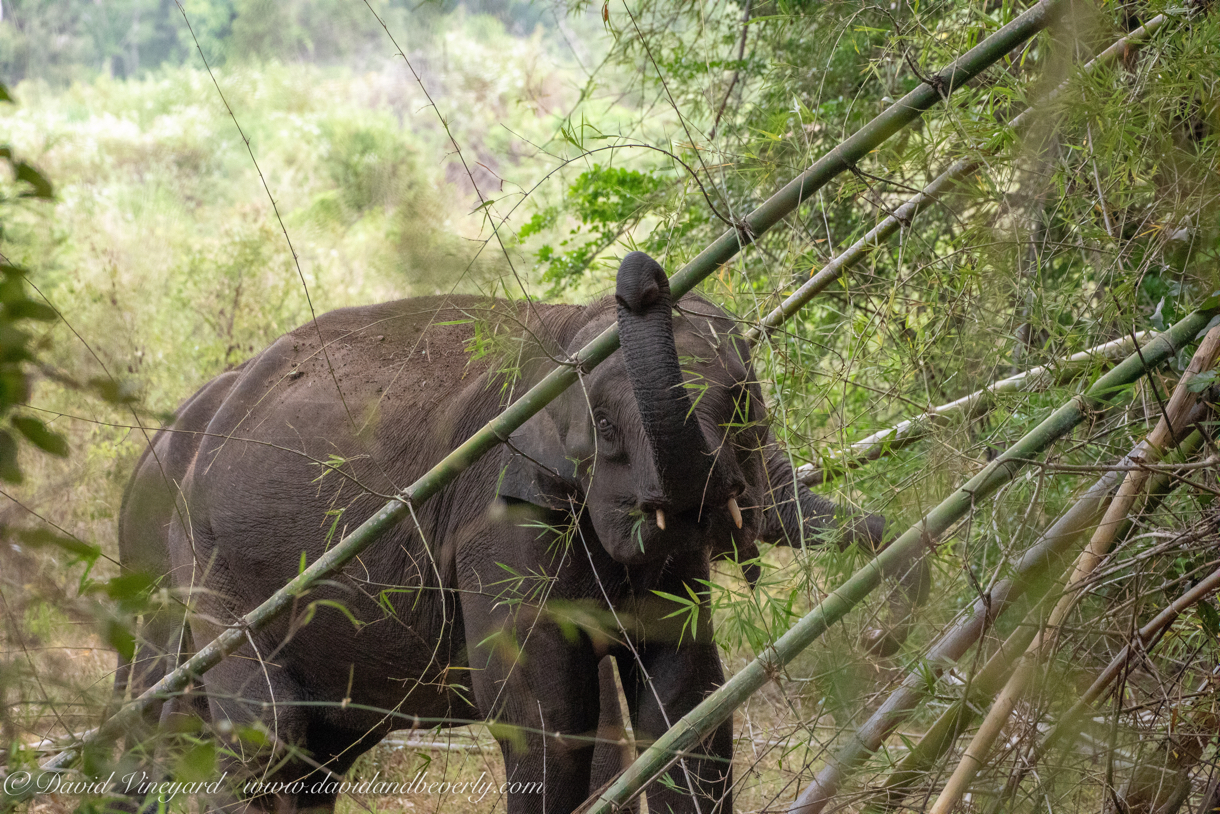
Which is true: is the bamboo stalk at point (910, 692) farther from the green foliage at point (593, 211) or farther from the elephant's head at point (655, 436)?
the green foliage at point (593, 211)

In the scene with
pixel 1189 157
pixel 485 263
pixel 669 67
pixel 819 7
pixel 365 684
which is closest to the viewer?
pixel 1189 157

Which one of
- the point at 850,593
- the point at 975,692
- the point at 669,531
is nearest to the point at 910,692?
the point at 975,692

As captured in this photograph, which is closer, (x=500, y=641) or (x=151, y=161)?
(x=500, y=641)

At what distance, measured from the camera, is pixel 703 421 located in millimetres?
2266

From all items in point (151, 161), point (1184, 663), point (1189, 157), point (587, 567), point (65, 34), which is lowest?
point (1184, 663)

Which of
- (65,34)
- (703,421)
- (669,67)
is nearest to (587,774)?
(703,421)

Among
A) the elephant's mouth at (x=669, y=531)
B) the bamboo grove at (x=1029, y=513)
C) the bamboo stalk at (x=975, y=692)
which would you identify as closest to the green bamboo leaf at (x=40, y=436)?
the bamboo grove at (x=1029, y=513)

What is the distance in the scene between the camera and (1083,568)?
1.83 metres

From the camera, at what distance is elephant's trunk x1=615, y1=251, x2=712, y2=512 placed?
2.04m

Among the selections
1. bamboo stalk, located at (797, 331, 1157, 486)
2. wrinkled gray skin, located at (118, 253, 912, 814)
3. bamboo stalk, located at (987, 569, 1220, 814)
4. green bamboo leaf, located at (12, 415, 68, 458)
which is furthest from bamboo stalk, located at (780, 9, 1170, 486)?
green bamboo leaf, located at (12, 415, 68, 458)

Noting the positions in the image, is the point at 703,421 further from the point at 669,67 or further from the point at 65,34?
the point at 65,34

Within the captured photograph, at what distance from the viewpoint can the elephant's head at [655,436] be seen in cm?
206

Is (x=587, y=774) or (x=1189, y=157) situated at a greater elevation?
(x=1189, y=157)

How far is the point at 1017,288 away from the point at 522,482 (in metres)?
1.24
